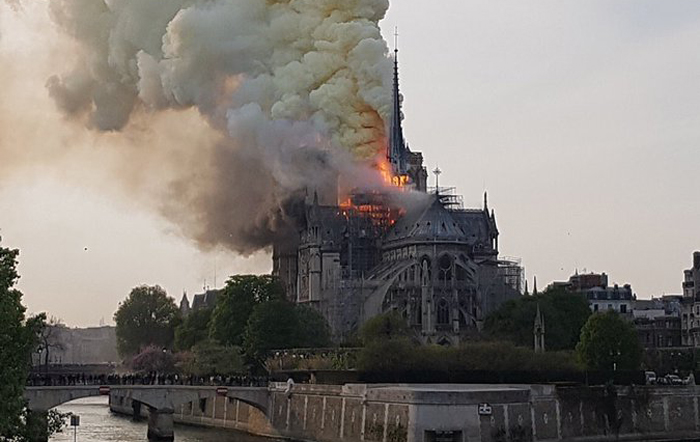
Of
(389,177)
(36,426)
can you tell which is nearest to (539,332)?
(389,177)

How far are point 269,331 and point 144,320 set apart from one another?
153 feet

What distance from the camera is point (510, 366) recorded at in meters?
71.4

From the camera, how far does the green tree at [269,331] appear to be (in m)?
92.8

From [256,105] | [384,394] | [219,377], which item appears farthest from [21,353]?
[256,105]

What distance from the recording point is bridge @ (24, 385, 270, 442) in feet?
227

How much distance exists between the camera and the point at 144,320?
137 m

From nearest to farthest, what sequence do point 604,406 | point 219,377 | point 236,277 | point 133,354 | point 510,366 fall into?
point 604,406 → point 510,366 → point 219,377 → point 236,277 → point 133,354

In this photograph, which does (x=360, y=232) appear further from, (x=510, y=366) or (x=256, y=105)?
(x=510, y=366)

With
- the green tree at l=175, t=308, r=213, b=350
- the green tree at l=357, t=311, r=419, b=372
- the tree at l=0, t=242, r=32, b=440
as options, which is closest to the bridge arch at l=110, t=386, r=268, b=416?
the green tree at l=357, t=311, r=419, b=372

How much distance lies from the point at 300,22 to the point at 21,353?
6968cm

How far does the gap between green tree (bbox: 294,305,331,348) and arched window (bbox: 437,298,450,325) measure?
554 inches

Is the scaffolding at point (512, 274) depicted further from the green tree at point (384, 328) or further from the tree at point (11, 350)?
the tree at point (11, 350)

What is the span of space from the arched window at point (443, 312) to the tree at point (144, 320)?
3273 cm

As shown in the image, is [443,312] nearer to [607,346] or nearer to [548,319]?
[548,319]
